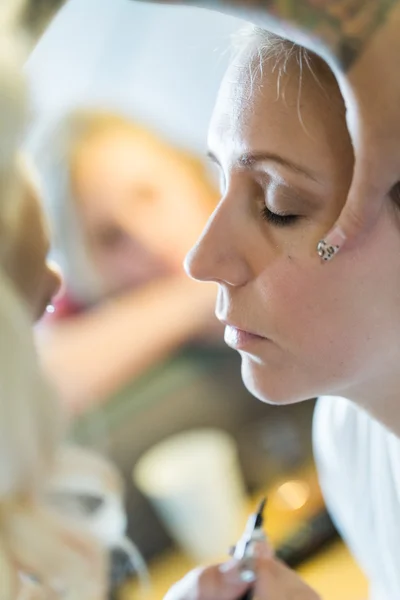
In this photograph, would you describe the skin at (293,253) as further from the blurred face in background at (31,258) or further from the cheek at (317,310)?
the blurred face in background at (31,258)

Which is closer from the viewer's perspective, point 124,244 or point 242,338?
point 242,338

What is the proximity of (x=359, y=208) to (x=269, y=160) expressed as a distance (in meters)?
0.08

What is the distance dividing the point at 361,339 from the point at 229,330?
10cm

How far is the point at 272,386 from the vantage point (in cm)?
51

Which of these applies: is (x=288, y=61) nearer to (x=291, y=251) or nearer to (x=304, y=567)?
(x=291, y=251)

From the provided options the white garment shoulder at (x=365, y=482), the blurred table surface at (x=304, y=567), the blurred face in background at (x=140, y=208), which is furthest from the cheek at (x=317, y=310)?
the blurred face in background at (x=140, y=208)

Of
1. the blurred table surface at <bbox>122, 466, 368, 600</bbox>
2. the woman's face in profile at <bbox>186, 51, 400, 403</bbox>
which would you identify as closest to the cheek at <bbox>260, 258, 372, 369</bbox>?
the woman's face in profile at <bbox>186, 51, 400, 403</bbox>

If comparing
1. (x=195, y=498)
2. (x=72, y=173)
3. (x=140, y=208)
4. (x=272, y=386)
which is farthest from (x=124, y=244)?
(x=272, y=386)

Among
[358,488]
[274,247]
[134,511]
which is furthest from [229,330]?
[134,511]

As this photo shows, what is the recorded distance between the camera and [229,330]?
53 centimetres

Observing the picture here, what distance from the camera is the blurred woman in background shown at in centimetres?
93

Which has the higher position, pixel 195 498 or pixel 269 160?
pixel 269 160

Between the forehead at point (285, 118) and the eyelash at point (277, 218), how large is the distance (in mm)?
40

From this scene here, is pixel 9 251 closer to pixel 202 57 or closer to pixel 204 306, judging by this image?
pixel 202 57
